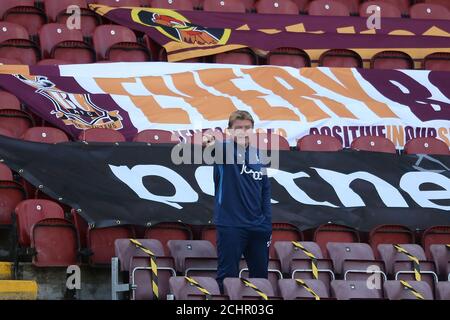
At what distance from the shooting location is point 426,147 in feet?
43.2

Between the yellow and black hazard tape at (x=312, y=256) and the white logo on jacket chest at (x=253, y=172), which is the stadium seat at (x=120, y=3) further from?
the white logo on jacket chest at (x=253, y=172)

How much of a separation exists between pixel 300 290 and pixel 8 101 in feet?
14.5

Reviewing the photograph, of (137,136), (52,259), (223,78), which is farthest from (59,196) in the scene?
(223,78)

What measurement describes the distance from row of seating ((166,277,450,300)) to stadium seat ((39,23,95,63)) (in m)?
5.32

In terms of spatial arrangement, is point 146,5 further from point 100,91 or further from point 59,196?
point 59,196

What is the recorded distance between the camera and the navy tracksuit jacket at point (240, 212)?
31.8ft

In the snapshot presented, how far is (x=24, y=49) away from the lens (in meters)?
14.2

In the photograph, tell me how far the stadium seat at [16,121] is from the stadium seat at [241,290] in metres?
3.96

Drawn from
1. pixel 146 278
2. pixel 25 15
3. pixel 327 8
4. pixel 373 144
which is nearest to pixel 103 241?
pixel 146 278

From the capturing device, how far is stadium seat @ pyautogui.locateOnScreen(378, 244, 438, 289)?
1067 centimetres

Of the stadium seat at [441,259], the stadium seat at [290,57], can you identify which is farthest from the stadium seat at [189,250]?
the stadium seat at [290,57]

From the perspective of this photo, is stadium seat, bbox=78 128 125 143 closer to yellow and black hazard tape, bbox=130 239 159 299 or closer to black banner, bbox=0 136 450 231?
black banner, bbox=0 136 450 231

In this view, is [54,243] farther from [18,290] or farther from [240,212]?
[240,212]
